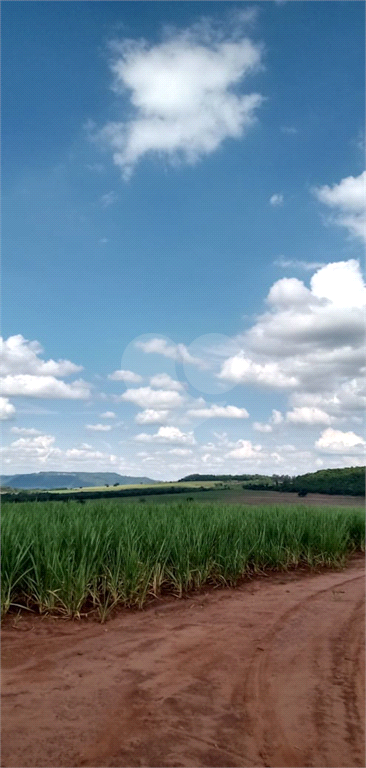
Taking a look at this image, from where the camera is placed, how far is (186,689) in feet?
12.9

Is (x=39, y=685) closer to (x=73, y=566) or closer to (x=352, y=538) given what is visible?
(x=73, y=566)

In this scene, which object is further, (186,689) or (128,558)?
(128,558)

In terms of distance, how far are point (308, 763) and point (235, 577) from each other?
189 inches

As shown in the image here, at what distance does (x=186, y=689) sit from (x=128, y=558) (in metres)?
2.39

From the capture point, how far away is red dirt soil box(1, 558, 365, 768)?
10.2ft

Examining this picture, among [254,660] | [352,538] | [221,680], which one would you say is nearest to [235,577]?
[254,660]

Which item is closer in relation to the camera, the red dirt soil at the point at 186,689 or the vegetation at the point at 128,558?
the red dirt soil at the point at 186,689

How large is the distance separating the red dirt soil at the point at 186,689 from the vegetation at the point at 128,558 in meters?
0.29

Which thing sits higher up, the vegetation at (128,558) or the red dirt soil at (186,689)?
the vegetation at (128,558)

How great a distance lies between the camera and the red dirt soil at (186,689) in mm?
3105

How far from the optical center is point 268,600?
271 inches

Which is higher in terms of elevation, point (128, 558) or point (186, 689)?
point (128, 558)

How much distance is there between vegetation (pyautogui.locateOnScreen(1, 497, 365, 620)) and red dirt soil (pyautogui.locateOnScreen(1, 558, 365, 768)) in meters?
0.29

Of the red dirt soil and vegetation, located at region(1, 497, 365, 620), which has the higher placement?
vegetation, located at region(1, 497, 365, 620)
